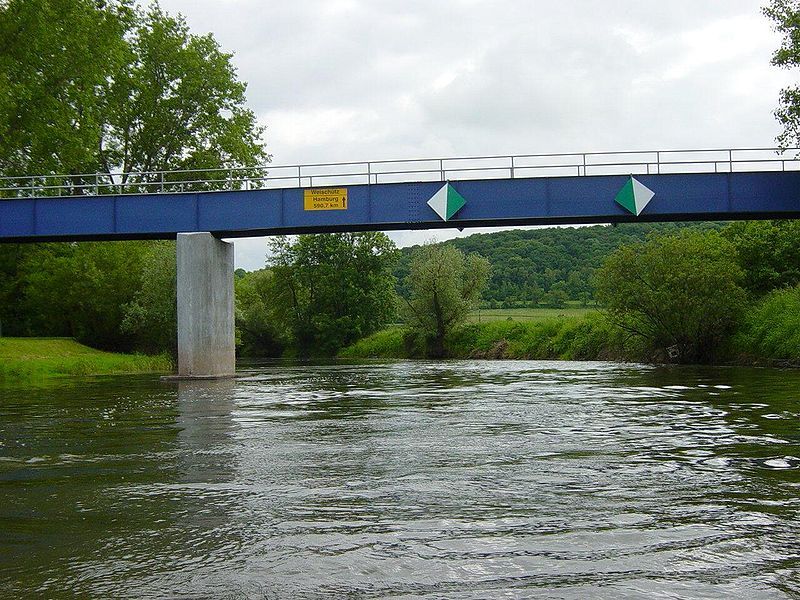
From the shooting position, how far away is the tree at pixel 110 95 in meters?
42.8

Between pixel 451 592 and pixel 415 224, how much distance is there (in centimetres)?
2821

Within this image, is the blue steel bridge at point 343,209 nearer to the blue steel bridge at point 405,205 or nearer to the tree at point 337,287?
the blue steel bridge at point 405,205

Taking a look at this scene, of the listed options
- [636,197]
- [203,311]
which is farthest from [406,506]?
[203,311]

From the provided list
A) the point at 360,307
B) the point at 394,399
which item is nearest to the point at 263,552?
the point at 394,399

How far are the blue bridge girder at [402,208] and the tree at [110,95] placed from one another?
5.25 m

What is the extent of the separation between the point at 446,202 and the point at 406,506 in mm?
25149

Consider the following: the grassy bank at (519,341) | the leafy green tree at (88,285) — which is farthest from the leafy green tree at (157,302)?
the grassy bank at (519,341)

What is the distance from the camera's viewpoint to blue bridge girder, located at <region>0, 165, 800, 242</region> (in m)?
31.4

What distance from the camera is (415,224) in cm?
3275

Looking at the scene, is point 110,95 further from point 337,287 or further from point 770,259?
point 770,259

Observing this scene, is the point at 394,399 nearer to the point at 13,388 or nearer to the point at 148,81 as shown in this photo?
the point at 13,388

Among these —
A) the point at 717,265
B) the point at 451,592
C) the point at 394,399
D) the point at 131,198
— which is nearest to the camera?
the point at 451,592

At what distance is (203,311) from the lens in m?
33.0

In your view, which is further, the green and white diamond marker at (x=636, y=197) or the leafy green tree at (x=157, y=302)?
the leafy green tree at (x=157, y=302)
